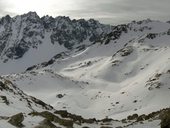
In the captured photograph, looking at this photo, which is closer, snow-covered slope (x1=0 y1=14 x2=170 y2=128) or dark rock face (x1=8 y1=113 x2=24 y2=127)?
dark rock face (x1=8 y1=113 x2=24 y2=127)

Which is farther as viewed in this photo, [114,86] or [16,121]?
[114,86]

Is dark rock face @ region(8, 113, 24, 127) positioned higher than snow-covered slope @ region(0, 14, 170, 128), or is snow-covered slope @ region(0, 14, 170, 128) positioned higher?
snow-covered slope @ region(0, 14, 170, 128)

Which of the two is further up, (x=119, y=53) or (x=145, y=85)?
(x=119, y=53)

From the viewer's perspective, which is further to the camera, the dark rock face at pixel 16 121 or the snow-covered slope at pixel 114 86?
the snow-covered slope at pixel 114 86

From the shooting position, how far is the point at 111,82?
151 meters

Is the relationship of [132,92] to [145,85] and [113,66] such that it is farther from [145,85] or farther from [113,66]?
[113,66]

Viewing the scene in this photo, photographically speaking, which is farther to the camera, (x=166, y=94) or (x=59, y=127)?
(x=166, y=94)

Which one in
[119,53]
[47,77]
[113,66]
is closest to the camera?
[47,77]

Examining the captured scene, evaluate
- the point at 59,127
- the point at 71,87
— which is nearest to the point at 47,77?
the point at 71,87

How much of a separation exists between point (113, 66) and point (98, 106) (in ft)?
198

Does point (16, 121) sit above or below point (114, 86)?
below

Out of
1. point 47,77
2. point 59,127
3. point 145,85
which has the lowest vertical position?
point 59,127

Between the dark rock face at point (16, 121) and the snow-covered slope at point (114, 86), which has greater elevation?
the snow-covered slope at point (114, 86)

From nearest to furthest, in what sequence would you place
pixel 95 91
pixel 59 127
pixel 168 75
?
pixel 59 127
pixel 168 75
pixel 95 91
